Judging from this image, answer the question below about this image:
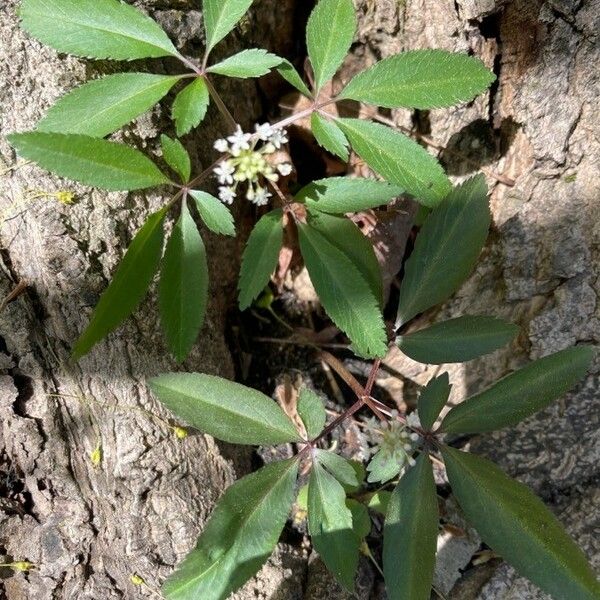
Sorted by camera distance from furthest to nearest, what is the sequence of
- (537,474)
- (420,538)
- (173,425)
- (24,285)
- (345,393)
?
(345,393), (537,474), (173,425), (24,285), (420,538)

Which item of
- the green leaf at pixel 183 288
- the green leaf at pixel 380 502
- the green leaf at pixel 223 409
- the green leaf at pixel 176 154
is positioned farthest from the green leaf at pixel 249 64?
the green leaf at pixel 380 502

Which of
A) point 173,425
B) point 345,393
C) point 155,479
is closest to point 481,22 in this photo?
point 345,393

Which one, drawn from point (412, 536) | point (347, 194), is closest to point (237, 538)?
point (412, 536)

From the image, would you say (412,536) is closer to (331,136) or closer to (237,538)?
(237,538)

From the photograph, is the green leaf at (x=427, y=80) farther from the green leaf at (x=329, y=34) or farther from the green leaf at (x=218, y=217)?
the green leaf at (x=218, y=217)

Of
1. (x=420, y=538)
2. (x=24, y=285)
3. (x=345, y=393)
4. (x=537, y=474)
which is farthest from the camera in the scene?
(x=345, y=393)

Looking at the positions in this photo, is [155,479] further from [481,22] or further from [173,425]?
[481,22]

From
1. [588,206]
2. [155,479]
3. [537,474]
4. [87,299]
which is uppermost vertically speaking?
[588,206]
